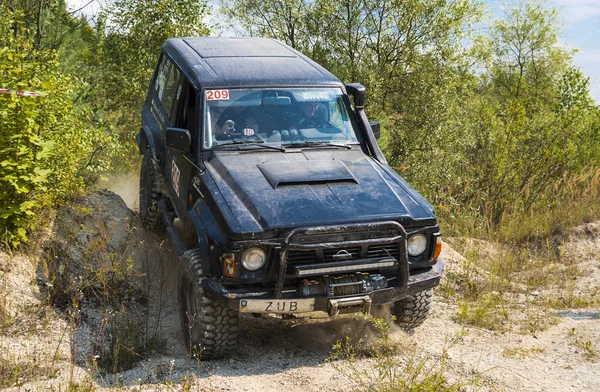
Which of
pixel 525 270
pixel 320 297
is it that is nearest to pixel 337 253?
pixel 320 297

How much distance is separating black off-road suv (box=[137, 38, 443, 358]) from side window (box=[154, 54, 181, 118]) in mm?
58

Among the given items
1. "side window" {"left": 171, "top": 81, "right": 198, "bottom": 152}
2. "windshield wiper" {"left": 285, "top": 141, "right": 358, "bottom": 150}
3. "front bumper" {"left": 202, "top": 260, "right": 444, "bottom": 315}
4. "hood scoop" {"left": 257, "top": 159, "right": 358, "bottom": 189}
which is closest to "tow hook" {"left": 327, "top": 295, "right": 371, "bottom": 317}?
"front bumper" {"left": 202, "top": 260, "right": 444, "bottom": 315}

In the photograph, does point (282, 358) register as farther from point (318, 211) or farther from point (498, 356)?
point (498, 356)

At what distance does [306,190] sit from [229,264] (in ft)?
2.97

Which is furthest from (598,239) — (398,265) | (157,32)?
(157,32)

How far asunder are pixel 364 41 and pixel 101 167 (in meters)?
6.06

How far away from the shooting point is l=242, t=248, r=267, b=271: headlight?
521 cm

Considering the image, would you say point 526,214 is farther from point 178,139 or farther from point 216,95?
point 178,139

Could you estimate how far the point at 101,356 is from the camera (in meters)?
5.73

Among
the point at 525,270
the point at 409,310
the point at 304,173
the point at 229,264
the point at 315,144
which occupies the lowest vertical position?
the point at 525,270

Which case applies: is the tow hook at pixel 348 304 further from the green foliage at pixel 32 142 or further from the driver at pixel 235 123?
the green foliage at pixel 32 142

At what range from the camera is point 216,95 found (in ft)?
21.2

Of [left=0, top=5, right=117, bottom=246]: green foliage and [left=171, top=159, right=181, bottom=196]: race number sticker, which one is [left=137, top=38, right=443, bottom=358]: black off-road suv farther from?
[left=0, top=5, right=117, bottom=246]: green foliage

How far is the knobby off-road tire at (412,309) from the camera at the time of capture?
6180mm
